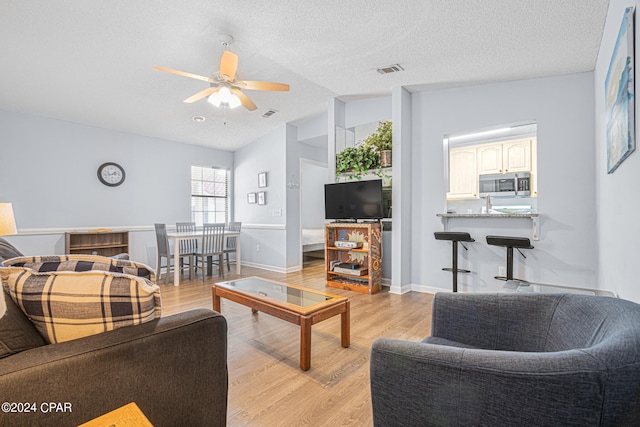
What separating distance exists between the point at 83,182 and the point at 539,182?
21.6ft

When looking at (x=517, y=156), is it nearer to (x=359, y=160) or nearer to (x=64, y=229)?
(x=359, y=160)

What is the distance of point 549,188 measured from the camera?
3.36 meters

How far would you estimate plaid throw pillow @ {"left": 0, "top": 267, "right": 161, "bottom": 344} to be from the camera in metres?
0.96

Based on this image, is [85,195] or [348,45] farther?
[85,195]

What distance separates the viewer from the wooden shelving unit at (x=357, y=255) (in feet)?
13.6

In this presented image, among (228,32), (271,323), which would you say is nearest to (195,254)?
(271,323)

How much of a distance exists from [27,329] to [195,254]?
13.5ft

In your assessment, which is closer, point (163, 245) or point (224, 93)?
point (224, 93)

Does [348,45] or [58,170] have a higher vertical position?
[348,45]

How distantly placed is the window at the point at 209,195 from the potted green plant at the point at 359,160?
3.31 meters

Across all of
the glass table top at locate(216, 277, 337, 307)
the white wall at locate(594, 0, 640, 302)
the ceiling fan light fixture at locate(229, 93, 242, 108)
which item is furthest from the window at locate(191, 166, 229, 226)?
the white wall at locate(594, 0, 640, 302)

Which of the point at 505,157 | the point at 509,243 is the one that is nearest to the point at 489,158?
the point at 505,157

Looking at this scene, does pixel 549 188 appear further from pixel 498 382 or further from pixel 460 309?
pixel 498 382

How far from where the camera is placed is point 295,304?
2.32 metres
